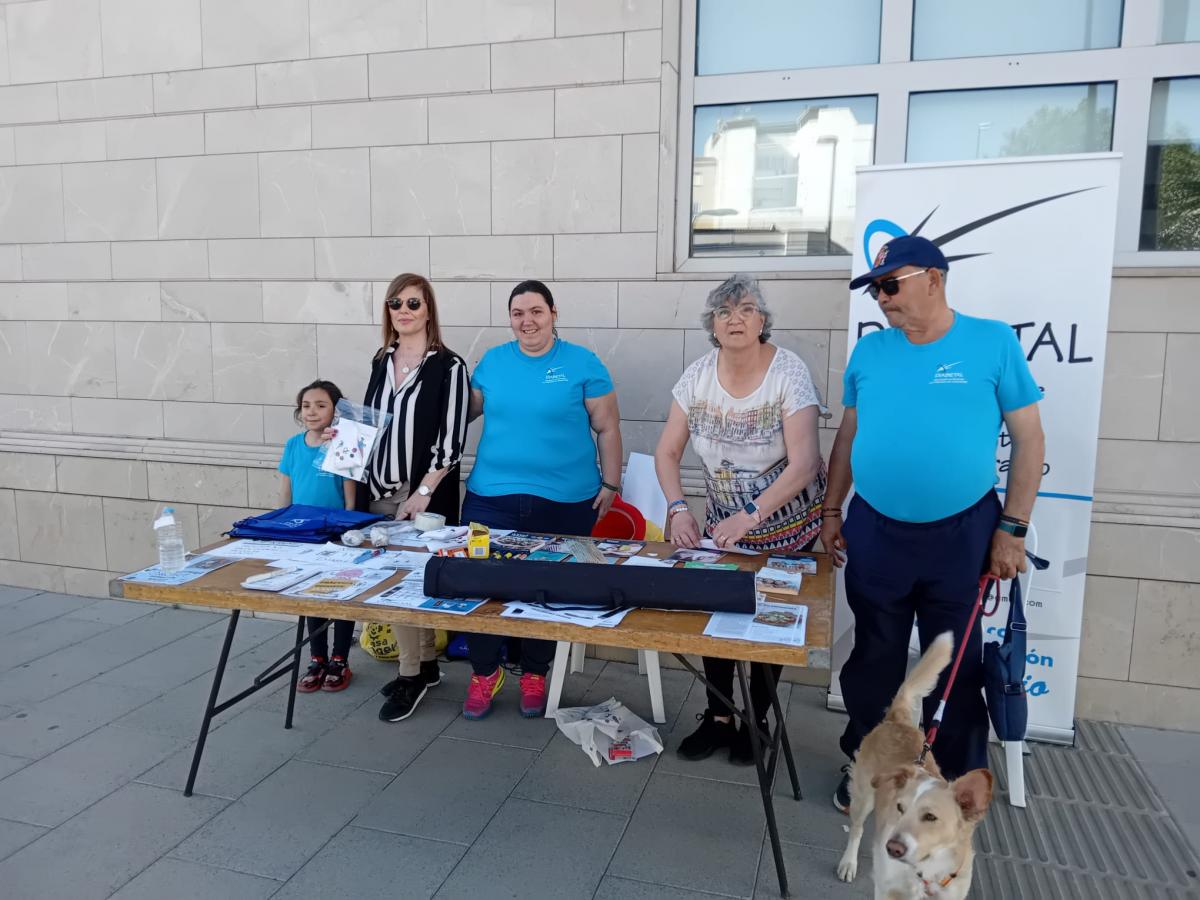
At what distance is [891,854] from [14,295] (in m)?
5.20

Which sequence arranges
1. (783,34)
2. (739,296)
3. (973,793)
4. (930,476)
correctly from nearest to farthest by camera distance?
(973,793), (930,476), (739,296), (783,34)

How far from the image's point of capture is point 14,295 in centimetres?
464

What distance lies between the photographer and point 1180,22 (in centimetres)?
315

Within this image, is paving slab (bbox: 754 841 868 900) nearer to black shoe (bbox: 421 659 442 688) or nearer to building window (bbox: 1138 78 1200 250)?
black shoe (bbox: 421 659 442 688)

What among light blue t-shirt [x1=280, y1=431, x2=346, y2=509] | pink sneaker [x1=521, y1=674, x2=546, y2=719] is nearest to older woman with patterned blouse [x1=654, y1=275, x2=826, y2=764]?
pink sneaker [x1=521, y1=674, x2=546, y2=719]

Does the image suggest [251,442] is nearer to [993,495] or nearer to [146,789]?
[146,789]

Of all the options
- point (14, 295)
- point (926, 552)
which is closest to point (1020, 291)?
point (926, 552)

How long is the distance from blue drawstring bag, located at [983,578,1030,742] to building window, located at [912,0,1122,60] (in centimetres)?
230

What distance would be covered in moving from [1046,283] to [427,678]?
276 cm

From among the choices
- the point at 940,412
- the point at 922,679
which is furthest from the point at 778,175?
the point at 922,679

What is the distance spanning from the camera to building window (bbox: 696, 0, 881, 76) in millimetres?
3502

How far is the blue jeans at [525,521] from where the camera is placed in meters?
3.08

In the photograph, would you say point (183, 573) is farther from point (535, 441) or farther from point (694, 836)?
point (694, 836)

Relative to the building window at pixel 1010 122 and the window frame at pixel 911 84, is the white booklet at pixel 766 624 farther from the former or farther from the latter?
the building window at pixel 1010 122
